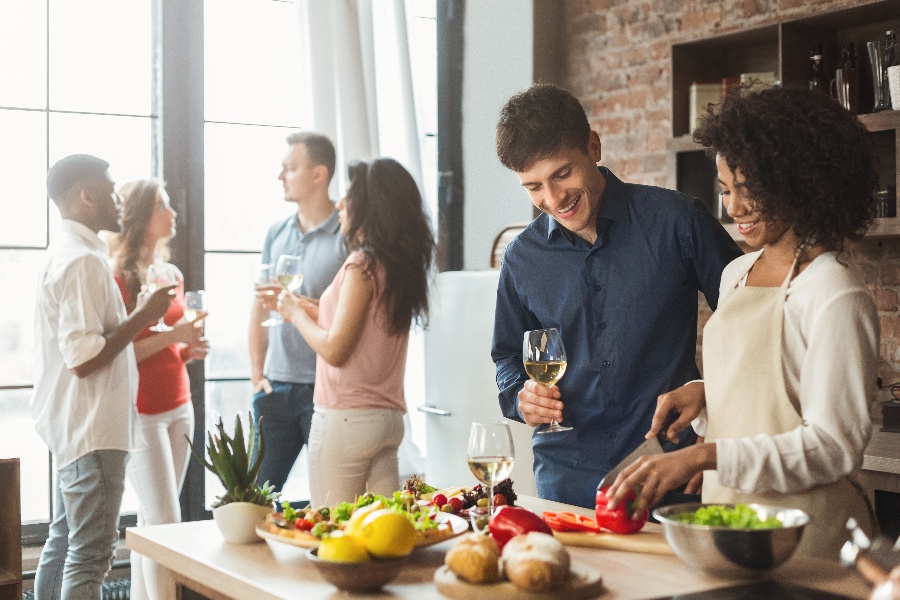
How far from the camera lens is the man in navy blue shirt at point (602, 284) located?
2.31 m

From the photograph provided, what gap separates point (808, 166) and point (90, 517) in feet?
8.27

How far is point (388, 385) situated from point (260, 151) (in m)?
1.92

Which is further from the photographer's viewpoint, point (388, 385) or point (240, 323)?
point (240, 323)

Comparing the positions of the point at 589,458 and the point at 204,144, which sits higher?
the point at 204,144

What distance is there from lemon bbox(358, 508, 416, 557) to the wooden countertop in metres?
1.72

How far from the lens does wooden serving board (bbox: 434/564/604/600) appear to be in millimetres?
1441

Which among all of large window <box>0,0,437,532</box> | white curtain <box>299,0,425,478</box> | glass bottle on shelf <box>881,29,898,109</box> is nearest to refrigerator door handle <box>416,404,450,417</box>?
white curtain <box>299,0,425,478</box>

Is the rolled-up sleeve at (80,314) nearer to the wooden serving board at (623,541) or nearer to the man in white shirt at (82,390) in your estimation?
the man in white shirt at (82,390)

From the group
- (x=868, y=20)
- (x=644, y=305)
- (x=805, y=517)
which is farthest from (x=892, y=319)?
(x=805, y=517)

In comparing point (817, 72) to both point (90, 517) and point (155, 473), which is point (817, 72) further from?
point (90, 517)

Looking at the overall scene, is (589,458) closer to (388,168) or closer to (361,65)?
(388,168)

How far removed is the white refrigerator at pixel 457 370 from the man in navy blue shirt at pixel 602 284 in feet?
5.50

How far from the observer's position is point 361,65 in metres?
4.81

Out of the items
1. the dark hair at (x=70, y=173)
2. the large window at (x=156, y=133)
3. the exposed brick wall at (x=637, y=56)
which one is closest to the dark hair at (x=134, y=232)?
the large window at (x=156, y=133)
